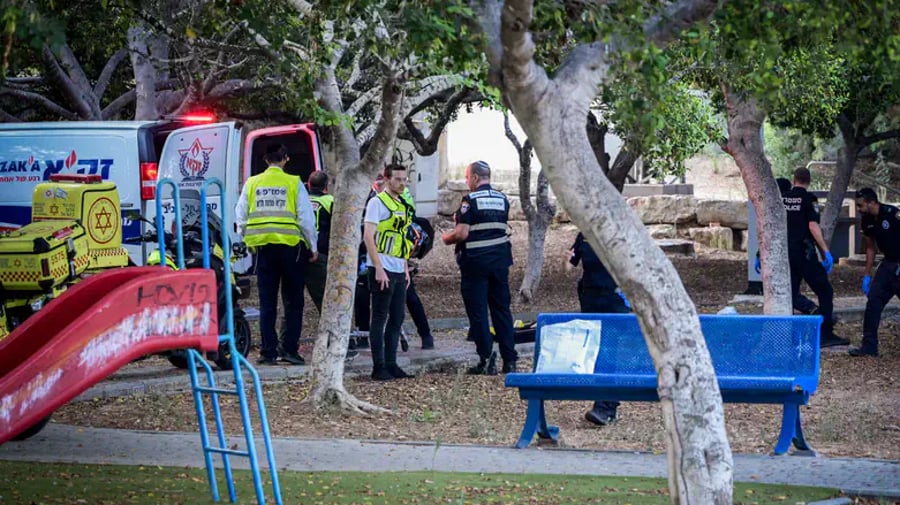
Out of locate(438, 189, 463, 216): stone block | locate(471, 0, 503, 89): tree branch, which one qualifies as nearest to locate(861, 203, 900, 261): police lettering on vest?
locate(471, 0, 503, 89): tree branch

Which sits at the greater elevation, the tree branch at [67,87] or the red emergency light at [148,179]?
the tree branch at [67,87]

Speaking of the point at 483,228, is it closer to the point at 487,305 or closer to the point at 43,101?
the point at 487,305

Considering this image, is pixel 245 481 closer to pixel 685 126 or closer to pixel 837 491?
pixel 837 491

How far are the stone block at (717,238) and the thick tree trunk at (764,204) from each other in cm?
1382

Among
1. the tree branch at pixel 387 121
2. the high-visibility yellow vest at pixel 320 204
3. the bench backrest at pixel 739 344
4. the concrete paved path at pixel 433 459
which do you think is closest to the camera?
the concrete paved path at pixel 433 459

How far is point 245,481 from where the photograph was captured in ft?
25.1

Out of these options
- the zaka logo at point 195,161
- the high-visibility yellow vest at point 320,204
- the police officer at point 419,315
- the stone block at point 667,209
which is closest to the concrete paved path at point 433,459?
the high-visibility yellow vest at point 320,204

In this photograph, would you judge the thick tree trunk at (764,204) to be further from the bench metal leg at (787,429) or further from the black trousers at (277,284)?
the bench metal leg at (787,429)

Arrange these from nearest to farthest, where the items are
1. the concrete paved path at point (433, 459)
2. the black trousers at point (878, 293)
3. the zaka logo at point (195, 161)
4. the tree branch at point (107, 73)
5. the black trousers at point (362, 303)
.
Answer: the concrete paved path at point (433, 459), the black trousers at point (362, 303), the black trousers at point (878, 293), the zaka logo at point (195, 161), the tree branch at point (107, 73)

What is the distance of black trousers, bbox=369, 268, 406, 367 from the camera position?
11586mm

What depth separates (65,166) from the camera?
15.1 meters

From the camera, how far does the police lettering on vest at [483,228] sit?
38.2ft

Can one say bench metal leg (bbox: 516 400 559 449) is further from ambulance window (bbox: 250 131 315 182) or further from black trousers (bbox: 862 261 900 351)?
ambulance window (bbox: 250 131 315 182)

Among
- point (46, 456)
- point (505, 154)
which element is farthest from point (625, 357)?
point (505, 154)
